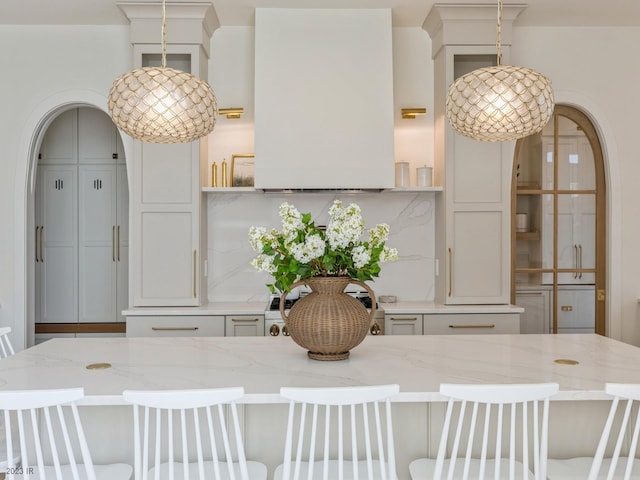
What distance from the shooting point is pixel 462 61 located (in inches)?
166

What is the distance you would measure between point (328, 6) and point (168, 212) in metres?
1.81

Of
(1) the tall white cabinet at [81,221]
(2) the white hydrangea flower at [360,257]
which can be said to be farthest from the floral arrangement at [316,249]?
(1) the tall white cabinet at [81,221]

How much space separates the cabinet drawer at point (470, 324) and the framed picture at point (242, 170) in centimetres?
164

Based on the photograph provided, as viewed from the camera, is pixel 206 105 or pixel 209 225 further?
pixel 209 225

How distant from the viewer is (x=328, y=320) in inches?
84.7

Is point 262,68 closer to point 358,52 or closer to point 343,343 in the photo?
point 358,52

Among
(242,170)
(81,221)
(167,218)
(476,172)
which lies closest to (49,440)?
(167,218)

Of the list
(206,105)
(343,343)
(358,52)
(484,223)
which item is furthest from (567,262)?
(206,105)

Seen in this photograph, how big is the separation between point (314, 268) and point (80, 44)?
310 centimetres

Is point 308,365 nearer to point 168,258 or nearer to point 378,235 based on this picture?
point 378,235

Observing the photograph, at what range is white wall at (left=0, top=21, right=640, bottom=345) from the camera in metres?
4.22

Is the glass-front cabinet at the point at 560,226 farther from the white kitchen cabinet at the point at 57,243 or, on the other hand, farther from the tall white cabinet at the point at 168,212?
the white kitchen cabinet at the point at 57,243

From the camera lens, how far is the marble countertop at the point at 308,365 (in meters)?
1.90

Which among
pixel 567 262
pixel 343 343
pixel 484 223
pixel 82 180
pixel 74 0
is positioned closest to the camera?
pixel 343 343
